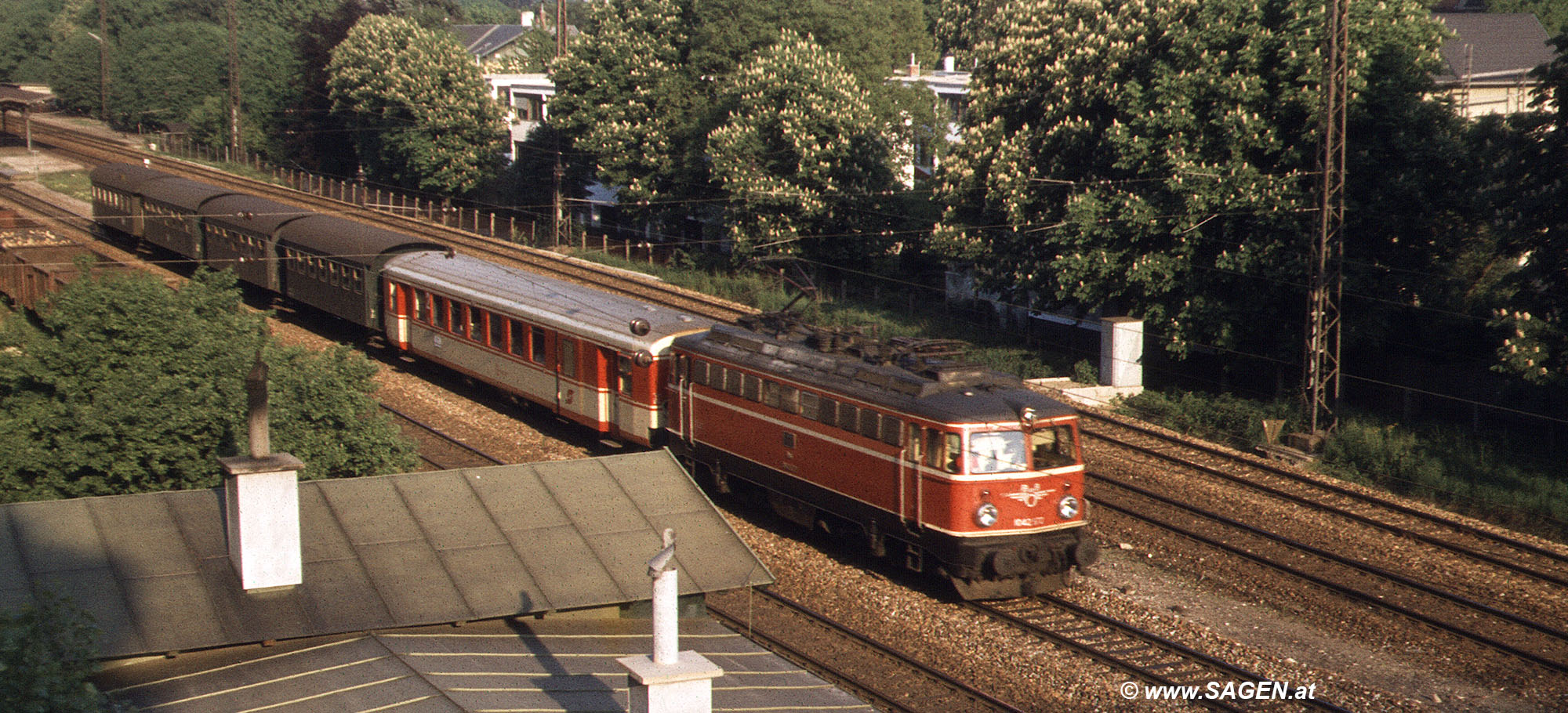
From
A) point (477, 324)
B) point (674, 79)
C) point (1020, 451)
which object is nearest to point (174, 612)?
point (1020, 451)

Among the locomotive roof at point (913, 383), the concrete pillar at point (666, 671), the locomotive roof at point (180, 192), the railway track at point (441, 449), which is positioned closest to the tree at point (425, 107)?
the locomotive roof at point (180, 192)

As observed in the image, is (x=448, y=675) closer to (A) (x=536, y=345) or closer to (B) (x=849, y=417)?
(B) (x=849, y=417)

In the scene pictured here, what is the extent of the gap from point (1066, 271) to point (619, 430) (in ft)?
41.9

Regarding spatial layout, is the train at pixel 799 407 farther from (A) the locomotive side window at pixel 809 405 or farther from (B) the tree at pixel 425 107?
(B) the tree at pixel 425 107

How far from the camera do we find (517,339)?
25812mm

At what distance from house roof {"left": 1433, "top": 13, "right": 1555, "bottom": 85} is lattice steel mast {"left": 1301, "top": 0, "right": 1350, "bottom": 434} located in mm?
23859

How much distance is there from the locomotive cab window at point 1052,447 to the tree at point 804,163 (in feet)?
86.0

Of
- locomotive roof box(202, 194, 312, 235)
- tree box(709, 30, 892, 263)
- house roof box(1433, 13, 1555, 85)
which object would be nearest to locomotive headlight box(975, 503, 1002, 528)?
locomotive roof box(202, 194, 312, 235)

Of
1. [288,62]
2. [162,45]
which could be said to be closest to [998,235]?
[288,62]

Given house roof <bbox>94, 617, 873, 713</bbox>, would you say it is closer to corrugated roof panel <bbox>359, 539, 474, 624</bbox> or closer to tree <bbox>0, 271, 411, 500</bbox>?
corrugated roof panel <bbox>359, 539, 474, 624</bbox>

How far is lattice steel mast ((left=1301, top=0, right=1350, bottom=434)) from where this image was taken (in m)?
24.8

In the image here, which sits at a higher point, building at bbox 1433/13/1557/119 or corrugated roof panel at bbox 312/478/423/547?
building at bbox 1433/13/1557/119

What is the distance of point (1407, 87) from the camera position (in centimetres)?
2742

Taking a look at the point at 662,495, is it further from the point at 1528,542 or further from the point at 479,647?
the point at 1528,542
